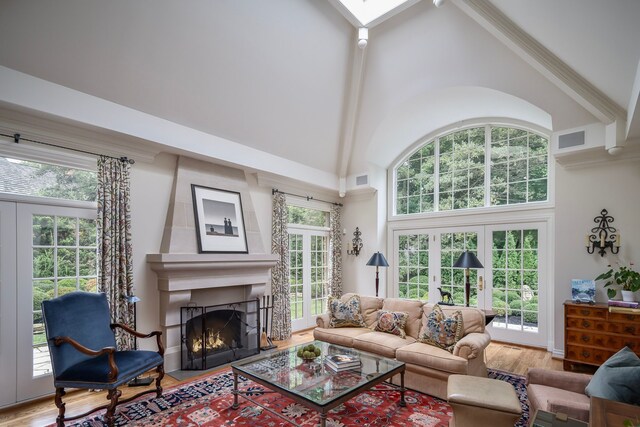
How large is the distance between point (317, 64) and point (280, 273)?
11.3 ft

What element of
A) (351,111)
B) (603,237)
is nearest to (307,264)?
(351,111)

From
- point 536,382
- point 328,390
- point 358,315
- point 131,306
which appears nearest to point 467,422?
point 536,382

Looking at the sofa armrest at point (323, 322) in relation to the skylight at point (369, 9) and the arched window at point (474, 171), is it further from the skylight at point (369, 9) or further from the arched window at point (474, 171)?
the skylight at point (369, 9)

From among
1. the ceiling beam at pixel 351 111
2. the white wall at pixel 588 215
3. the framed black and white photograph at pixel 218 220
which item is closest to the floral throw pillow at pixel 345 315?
the framed black and white photograph at pixel 218 220

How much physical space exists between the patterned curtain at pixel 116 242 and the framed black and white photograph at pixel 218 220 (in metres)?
0.90

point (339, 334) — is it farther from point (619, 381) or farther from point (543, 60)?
point (543, 60)

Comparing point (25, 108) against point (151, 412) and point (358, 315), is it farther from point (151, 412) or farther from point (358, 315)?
point (358, 315)

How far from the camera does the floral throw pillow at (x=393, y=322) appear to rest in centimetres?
429

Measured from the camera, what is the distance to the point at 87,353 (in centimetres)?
294

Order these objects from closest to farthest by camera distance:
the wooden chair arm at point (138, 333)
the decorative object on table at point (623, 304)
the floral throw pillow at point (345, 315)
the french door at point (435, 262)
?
the wooden chair arm at point (138, 333), the decorative object on table at point (623, 304), the floral throw pillow at point (345, 315), the french door at point (435, 262)

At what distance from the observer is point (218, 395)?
3547 mm

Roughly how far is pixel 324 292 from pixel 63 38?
568cm

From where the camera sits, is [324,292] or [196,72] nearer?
[196,72]

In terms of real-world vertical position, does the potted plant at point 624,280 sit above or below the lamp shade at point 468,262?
below
